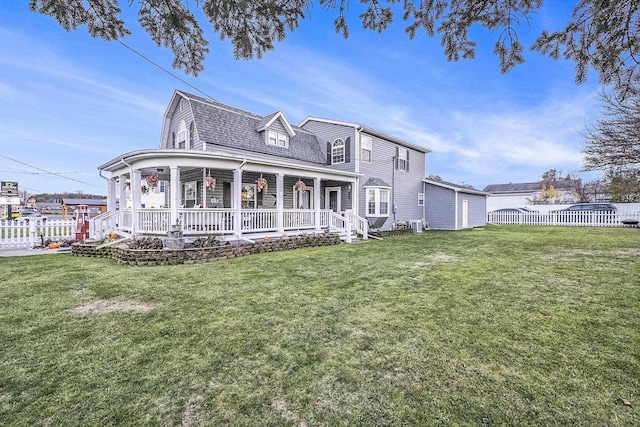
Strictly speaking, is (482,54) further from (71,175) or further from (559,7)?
(71,175)

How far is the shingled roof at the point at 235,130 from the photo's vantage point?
12.5 metres

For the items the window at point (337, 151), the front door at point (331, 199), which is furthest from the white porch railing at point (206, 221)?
the window at point (337, 151)

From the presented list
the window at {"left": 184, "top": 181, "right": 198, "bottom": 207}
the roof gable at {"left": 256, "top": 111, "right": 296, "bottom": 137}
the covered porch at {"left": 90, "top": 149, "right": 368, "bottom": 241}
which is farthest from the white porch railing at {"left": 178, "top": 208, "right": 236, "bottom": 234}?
the roof gable at {"left": 256, "top": 111, "right": 296, "bottom": 137}

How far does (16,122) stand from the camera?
2895cm

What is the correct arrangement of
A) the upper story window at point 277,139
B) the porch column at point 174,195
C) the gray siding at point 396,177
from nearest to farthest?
the porch column at point 174,195
the upper story window at point 277,139
the gray siding at point 396,177

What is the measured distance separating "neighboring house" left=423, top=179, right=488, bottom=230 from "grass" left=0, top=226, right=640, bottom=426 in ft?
44.6

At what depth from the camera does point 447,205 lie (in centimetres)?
1956

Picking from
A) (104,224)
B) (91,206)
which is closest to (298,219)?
(104,224)

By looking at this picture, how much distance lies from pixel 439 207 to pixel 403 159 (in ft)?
14.4

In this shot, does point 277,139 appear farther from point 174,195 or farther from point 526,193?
point 526,193

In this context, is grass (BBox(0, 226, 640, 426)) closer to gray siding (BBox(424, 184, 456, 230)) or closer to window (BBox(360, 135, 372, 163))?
window (BBox(360, 135, 372, 163))

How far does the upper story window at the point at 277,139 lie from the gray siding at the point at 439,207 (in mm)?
10915

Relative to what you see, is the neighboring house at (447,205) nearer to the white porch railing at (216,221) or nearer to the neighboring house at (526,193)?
the white porch railing at (216,221)

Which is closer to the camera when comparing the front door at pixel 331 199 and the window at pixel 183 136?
the window at pixel 183 136
